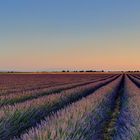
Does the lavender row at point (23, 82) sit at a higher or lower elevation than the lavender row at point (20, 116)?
higher

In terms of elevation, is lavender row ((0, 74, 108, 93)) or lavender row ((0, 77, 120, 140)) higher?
lavender row ((0, 74, 108, 93))

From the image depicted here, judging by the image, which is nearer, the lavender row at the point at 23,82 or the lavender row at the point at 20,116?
the lavender row at the point at 20,116

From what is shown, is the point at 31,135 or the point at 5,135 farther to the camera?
the point at 5,135

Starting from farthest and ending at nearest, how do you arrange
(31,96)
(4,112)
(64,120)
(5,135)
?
(31,96), (4,112), (5,135), (64,120)

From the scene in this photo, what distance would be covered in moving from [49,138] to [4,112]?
13.5 feet

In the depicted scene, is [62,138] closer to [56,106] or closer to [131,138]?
[131,138]

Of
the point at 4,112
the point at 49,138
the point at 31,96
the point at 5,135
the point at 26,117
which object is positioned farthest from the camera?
the point at 31,96

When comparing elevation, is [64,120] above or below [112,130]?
above

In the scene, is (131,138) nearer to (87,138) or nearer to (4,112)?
(87,138)

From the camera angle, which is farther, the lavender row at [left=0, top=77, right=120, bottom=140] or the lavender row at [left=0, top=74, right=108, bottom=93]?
the lavender row at [left=0, top=74, right=108, bottom=93]

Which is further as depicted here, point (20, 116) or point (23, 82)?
point (23, 82)

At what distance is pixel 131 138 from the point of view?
710cm

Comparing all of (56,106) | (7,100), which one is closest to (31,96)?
(7,100)

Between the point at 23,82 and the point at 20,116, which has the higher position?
the point at 23,82
